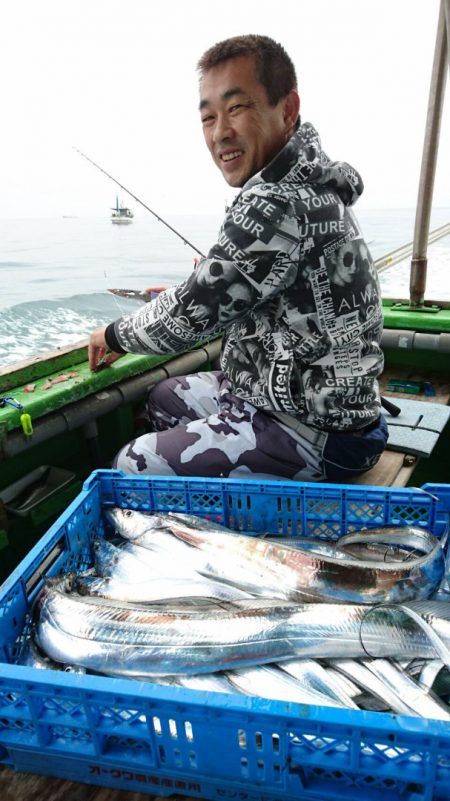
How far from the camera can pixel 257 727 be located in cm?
112

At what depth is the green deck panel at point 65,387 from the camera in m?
2.63

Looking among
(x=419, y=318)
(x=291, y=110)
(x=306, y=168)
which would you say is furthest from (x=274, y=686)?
(x=419, y=318)

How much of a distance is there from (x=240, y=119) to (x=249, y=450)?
131 cm

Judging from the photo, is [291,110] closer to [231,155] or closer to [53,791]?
[231,155]

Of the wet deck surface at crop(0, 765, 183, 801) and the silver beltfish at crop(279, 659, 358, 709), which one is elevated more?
the silver beltfish at crop(279, 659, 358, 709)

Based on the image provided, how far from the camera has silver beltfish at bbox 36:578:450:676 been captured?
4.74 feet

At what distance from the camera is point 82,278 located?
14.4m

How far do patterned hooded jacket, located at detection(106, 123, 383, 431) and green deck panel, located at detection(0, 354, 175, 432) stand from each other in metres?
0.69

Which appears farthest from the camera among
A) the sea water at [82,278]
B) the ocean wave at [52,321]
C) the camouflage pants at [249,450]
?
the sea water at [82,278]

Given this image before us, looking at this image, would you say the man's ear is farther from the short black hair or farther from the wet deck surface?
the wet deck surface

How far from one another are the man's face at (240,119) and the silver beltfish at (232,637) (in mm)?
1667

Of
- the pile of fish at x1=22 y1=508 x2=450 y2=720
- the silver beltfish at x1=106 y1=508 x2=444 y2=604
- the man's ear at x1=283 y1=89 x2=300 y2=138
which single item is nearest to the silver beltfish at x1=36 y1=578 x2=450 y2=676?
the pile of fish at x1=22 y1=508 x2=450 y2=720

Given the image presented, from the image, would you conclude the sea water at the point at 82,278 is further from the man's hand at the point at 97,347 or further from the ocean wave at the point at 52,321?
the man's hand at the point at 97,347

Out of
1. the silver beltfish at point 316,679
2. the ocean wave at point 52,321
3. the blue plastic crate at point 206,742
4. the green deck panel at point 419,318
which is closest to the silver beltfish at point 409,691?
the silver beltfish at point 316,679
